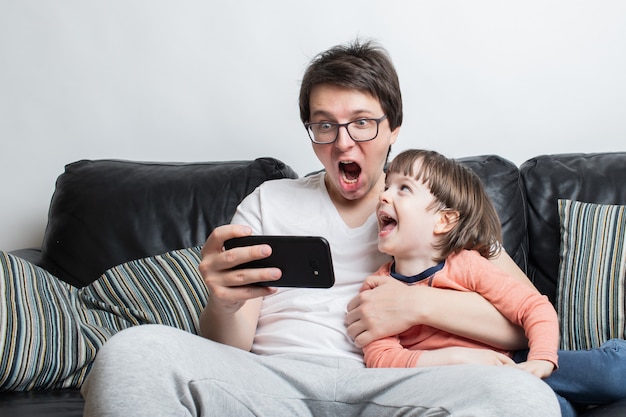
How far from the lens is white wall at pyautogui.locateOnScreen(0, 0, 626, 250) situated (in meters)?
2.51

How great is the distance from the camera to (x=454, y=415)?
46.3 inches

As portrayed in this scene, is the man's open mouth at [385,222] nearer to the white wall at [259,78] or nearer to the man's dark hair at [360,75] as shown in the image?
the man's dark hair at [360,75]

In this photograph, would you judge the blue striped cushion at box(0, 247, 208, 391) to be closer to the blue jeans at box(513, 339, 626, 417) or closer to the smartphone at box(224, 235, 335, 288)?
the smartphone at box(224, 235, 335, 288)

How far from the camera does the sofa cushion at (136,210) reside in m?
2.30

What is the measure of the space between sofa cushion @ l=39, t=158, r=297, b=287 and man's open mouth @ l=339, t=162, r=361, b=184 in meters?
0.57

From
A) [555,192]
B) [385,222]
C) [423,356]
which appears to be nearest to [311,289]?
[385,222]

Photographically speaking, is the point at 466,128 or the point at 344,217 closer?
the point at 344,217

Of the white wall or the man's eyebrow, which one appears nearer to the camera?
the man's eyebrow

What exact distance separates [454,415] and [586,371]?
493 millimetres

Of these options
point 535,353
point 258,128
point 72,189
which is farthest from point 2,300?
point 535,353

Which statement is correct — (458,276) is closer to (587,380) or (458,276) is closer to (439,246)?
(439,246)

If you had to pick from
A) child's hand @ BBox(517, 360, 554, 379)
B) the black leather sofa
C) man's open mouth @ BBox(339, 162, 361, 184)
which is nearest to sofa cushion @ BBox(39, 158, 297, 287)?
the black leather sofa

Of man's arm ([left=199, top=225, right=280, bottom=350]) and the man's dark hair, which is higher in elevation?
the man's dark hair

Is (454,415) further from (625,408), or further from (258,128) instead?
(258,128)
